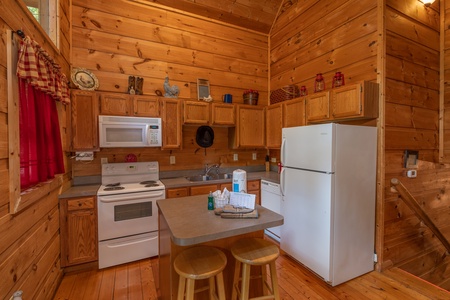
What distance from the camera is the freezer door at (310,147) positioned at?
2.15 m

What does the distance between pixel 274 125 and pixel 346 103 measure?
129 centimetres

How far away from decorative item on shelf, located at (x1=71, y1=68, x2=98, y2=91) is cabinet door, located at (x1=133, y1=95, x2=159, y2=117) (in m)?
0.55

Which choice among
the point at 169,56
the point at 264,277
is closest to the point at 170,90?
the point at 169,56

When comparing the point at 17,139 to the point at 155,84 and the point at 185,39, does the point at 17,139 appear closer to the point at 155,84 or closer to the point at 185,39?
the point at 155,84

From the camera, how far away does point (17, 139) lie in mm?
1414

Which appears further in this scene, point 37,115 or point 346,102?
point 346,102

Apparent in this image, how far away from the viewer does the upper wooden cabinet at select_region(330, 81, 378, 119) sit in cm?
227

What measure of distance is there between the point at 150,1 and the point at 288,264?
4.12 metres

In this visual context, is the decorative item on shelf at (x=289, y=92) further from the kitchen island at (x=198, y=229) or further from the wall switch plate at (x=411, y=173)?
the kitchen island at (x=198, y=229)

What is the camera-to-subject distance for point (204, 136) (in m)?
3.60

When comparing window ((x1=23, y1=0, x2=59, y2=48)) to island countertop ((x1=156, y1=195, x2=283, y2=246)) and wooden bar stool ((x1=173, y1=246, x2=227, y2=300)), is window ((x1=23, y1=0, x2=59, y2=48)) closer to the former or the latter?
island countertop ((x1=156, y1=195, x2=283, y2=246))

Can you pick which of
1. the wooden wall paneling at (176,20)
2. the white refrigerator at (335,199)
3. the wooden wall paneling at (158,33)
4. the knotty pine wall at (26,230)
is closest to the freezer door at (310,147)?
the white refrigerator at (335,199)

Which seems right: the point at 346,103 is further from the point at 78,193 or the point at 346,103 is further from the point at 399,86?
the point at 78,193

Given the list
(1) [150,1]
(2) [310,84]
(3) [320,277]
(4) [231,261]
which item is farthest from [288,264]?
(1) [150,1]
